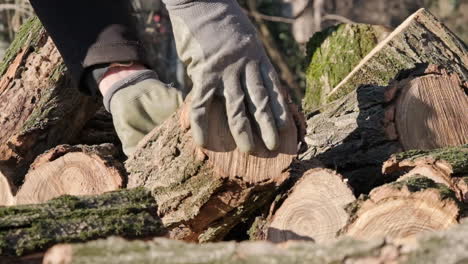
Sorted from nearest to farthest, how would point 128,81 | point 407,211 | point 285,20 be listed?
1. point 407,211
2. point 128,81
3. point 285,20

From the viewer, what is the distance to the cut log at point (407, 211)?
7.87ft

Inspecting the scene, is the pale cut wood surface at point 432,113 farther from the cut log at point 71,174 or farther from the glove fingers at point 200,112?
the cut log at point 71,174

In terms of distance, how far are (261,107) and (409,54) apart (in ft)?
4.81

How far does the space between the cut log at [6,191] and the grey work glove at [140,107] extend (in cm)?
45

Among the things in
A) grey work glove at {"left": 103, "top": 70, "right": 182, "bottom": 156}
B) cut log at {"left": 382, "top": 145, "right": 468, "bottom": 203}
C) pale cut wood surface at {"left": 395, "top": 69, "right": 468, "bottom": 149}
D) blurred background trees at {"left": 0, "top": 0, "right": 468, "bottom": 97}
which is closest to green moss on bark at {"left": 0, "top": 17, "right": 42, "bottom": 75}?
grey work glove at {"left": 103, "top": 70, "right": 182, "bottom": 156}

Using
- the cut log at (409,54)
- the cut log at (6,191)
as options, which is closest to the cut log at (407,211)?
the cut log at (6,191)

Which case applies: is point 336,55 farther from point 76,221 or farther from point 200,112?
point 76,221

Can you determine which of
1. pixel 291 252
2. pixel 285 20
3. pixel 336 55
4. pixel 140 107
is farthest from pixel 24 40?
pixel 285 20

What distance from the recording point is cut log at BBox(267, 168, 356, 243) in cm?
270

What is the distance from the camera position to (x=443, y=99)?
3.38 meters

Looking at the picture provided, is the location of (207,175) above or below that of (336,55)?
above

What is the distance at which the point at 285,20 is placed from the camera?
9.09m

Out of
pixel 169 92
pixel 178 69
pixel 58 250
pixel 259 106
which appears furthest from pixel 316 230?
pixel 178 69

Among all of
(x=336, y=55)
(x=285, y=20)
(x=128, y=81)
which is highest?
(x=128, y=81)
